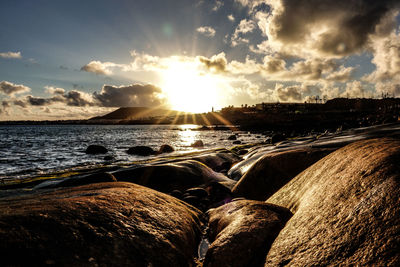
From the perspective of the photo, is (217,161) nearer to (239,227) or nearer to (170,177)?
(170,177)

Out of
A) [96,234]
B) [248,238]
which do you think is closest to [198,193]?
[248,238]

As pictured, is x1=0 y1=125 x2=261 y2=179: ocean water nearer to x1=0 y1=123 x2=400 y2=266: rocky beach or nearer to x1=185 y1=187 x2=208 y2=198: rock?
x1=185 y1=187 x2=208 y2=198: rock

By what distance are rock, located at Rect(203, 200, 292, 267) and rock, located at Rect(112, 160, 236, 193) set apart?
4.99 m

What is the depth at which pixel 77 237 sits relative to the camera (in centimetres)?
226

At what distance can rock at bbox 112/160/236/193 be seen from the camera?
851 cm

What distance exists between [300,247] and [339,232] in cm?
44

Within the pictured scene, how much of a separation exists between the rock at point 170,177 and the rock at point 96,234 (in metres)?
5.02

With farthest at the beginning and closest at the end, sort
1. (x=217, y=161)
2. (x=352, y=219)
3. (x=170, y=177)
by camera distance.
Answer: (x=217, y=161), (x=170, y=177), (x=352, y=219)

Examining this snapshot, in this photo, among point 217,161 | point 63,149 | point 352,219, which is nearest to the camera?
point 352,219

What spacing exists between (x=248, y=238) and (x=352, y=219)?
1.28 metres

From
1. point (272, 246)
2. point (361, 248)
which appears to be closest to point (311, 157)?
point (272, 246)

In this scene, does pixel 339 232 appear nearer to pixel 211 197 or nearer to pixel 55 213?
pixel 55 213

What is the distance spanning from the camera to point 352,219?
2.04 metres

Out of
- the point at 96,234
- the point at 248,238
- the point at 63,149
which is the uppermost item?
the point at 96,234
